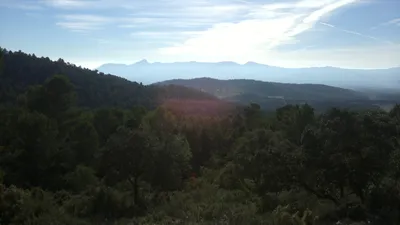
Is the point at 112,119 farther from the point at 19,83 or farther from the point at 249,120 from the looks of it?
the point at 19,83

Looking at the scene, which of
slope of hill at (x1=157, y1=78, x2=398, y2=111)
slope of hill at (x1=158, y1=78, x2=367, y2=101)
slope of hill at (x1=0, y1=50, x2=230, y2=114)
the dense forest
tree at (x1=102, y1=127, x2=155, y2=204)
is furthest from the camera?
slope of hill at (x1=158, y1=78, x2=367, y2=101)

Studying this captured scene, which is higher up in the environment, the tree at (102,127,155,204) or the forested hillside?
the forested hillside

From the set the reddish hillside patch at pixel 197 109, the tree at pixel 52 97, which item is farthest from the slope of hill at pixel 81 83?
the tree at pixel 52 97

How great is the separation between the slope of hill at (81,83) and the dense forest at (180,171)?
37.3 m

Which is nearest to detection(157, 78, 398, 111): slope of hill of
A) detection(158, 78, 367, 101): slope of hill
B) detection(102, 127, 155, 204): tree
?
detection(158, 78, 367, 101): slope of hill

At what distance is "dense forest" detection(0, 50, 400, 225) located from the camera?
46.7ft

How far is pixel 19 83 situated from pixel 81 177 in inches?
2211

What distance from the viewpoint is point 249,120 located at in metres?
46.0

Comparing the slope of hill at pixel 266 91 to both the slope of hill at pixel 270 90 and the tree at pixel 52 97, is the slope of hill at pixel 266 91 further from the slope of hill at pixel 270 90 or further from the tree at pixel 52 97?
the tree at pixel 52 97

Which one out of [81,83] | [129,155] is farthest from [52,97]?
[81,83]

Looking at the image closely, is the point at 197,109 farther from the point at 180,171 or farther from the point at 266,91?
the point at 266,91

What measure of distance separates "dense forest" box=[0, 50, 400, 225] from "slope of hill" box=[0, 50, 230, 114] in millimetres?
37333

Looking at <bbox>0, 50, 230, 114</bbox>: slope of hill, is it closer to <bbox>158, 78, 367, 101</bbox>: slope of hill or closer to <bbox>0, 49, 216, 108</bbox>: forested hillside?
<bbox>0, 49, 216, 108</bbox>: forested hillside

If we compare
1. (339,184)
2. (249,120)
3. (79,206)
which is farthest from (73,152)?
(339,184)
